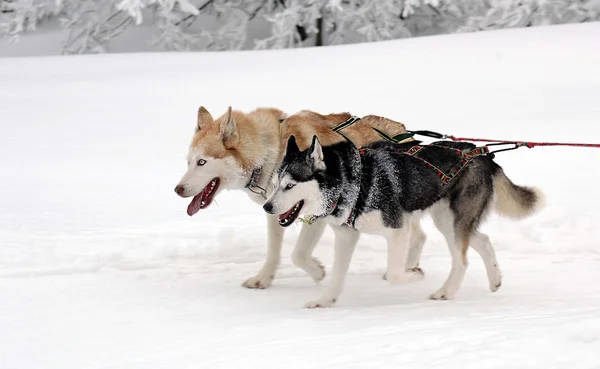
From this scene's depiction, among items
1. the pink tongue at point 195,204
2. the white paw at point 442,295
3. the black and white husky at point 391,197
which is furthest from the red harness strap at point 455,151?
the pink tongue at point 195,204

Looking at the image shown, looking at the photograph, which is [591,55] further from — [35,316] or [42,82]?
[35,316]

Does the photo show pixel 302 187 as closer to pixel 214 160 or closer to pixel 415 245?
pixel 214 160

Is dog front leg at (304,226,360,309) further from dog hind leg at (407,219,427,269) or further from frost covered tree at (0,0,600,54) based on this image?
frost covered tree at (0,0,600,54)

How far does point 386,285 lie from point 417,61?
26.9 ft

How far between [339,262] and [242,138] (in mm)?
1012

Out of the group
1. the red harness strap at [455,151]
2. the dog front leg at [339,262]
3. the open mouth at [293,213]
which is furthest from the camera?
the red harness strap at [455,151]

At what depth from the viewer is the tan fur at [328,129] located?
537cm

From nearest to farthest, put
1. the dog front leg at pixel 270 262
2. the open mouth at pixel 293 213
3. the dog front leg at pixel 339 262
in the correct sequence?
1. the open mouth at pixel 293 213
2. the dog front leg at pixel 339 262
3. the dog front leg at pixel 270 262

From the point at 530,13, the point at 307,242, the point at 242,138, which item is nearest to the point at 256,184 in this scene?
the point at 242,138

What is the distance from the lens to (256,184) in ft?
18.0

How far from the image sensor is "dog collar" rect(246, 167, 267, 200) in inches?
215

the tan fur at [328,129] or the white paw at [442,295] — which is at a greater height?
the tan fur at [328,129]

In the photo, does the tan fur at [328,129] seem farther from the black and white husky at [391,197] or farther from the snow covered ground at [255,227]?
the snow covered ground at [255,227]

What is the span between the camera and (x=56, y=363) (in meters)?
4.18
